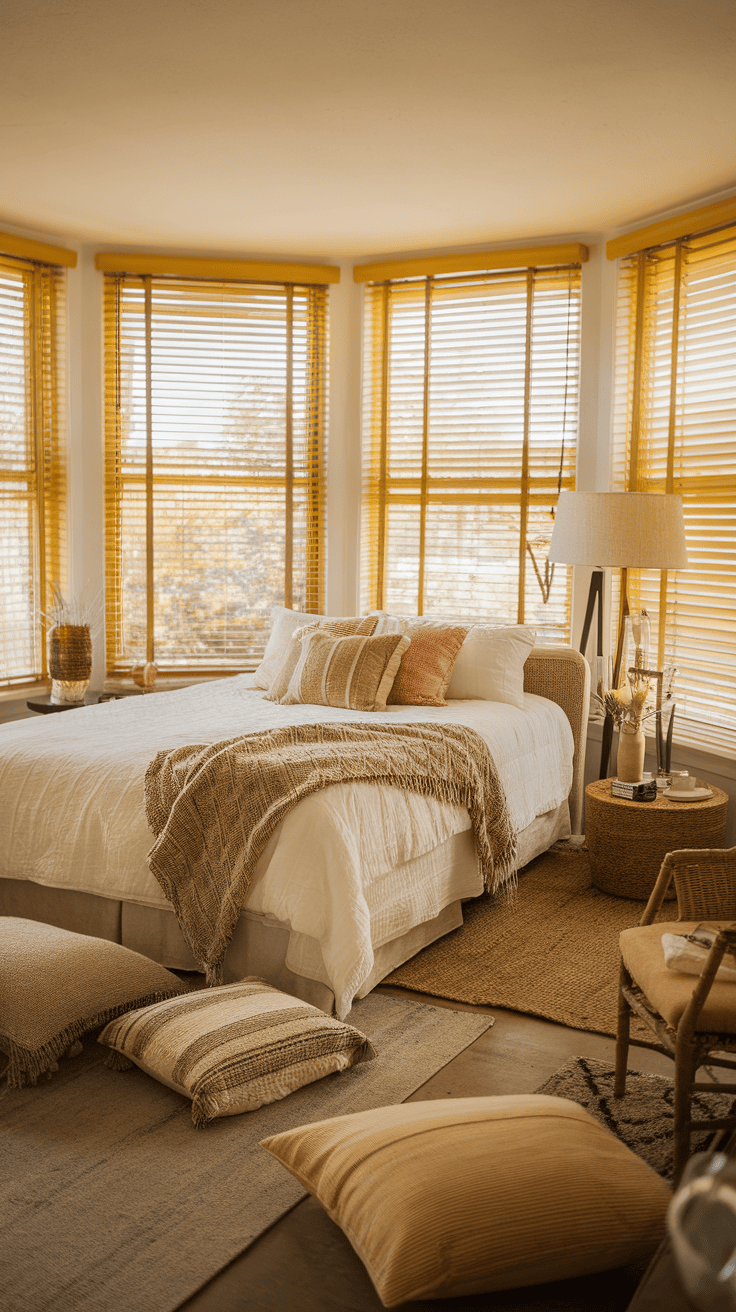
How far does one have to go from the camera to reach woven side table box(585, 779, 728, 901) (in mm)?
3910

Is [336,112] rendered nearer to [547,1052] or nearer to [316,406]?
[316,406]

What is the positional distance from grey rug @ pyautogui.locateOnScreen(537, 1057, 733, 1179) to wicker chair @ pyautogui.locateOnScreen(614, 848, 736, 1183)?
5 cm

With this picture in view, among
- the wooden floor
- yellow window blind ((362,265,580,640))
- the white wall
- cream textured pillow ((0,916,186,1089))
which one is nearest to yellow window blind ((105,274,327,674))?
the white wall

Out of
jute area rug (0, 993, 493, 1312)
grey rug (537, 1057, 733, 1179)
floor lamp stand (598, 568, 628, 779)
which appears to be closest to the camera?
jute area rug (0, 993, 493, 1312)

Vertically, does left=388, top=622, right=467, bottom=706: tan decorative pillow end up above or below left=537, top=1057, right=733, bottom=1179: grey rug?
above

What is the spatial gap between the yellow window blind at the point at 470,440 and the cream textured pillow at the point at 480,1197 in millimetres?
3558

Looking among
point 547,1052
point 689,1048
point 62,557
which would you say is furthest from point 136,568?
point 689,1048

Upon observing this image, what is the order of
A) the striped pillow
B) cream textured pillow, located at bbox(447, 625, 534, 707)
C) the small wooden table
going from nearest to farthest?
the striped pillow
cream textured pillow, located at bbox(447, 625, 534, 707)
the small wooden table

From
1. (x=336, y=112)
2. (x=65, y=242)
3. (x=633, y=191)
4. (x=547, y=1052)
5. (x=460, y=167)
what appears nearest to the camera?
(x=547, y=1052)

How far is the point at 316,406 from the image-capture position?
573 centimetres

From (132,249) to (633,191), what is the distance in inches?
99.2

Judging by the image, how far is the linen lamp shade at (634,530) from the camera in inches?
163

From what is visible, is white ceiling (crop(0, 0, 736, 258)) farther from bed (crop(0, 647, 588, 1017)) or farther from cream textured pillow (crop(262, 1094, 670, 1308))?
cream textured pillow (crop(262, 1094, 670, 1308))

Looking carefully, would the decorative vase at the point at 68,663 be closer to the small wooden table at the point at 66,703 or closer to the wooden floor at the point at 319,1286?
the small wooden table at the point at 66,703
